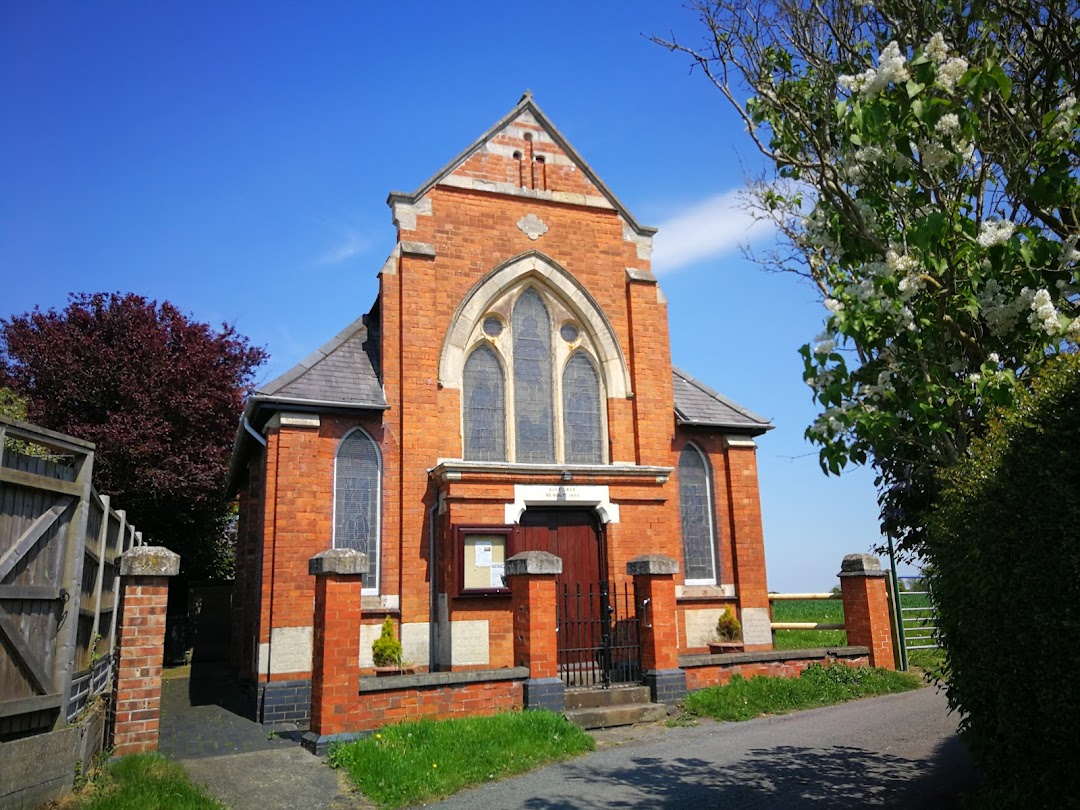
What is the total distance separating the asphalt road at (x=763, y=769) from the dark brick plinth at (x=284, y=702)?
4.45 meters

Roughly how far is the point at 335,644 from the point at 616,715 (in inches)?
148

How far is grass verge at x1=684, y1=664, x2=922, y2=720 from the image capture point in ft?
36.2

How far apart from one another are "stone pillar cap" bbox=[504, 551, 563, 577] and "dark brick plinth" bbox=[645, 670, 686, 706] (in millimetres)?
2123

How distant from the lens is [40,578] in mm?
6598

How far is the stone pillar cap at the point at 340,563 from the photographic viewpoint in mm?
9562

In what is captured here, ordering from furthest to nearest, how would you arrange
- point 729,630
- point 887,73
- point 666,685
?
point 729,630, point 666,685, point 887,73

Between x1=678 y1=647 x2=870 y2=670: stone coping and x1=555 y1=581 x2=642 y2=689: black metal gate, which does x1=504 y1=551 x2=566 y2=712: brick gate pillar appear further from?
x1=678 y1=647 x2=870 y2=670: stone coping

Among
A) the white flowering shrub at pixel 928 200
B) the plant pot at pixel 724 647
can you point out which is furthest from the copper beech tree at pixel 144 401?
the white flowering shrub at pixel 928 200

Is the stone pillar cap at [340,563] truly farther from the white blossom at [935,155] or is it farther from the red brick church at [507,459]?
the white blossom at [935,155]

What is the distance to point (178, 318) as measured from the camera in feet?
81.0

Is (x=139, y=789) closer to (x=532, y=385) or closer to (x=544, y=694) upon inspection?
(x=544, y=694)

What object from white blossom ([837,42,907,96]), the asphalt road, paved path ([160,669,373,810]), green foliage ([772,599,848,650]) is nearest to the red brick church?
paved path ([160,669,373,810])

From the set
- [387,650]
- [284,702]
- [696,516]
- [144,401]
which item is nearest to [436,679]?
[387,650]

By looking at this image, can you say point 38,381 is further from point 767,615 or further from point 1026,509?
point 1026,509
